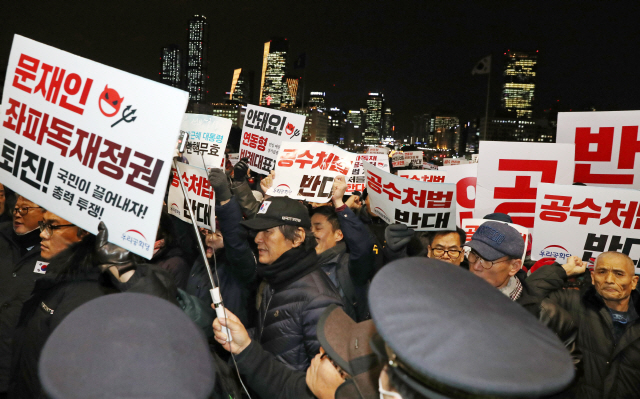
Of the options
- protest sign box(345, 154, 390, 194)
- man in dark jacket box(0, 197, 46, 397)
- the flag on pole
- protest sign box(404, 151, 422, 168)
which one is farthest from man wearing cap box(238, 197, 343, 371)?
the flag on pole

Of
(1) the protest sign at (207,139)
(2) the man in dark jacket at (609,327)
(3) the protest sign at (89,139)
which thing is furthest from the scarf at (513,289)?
(1) the protest sign at (207,139)

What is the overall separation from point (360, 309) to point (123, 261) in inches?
97.8

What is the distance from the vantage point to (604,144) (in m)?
5.00

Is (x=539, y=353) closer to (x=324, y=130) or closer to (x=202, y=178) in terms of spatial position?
(x=202, y=178)

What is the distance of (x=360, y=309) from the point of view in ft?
14.2

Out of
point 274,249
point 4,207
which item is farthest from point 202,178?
point 4,207

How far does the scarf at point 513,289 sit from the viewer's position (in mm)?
3279

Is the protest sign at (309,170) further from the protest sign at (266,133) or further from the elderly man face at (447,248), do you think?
the protest sign at (266,133)

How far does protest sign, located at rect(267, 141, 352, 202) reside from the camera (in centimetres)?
547

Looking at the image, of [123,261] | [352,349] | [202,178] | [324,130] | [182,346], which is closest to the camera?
[182,346]

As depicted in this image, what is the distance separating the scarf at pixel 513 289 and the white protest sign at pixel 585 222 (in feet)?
4.70

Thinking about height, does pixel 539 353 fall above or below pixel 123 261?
above

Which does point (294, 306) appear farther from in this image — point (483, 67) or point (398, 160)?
point (483, 67)

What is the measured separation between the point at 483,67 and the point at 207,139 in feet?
61.3
